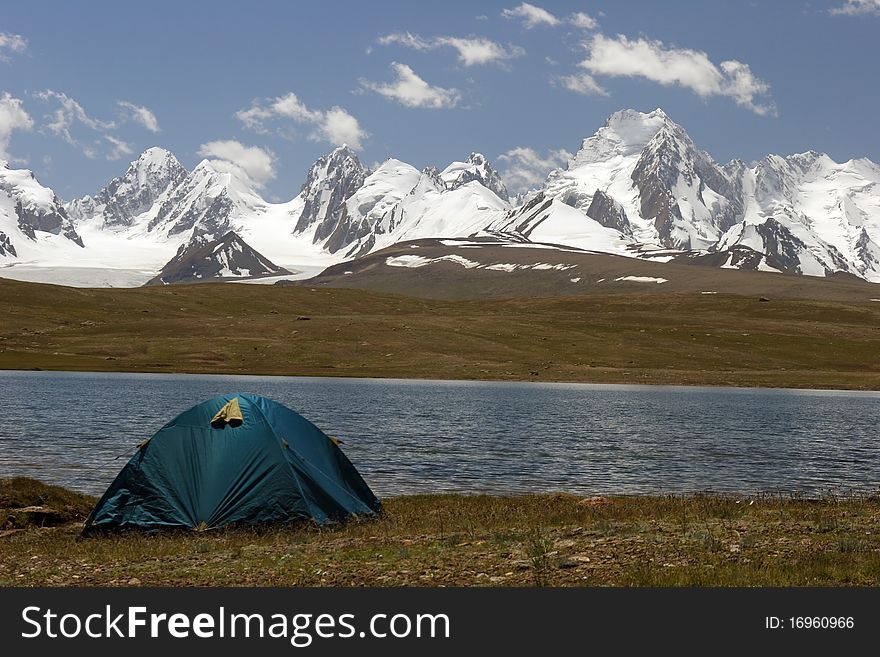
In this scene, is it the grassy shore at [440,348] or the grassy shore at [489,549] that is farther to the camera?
the grassy shore at [440,348]

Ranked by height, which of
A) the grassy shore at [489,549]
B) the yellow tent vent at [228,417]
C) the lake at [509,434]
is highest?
the yellow tent vent at [228,417]

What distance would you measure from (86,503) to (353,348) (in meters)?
119

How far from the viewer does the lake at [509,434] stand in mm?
44188

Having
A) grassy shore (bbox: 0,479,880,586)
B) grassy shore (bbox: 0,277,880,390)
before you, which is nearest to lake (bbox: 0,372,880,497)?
grassy shore (bbox: 0,479,880,586)

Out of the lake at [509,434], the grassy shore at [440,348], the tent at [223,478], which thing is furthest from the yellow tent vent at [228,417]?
the grassy shore at [440,348]

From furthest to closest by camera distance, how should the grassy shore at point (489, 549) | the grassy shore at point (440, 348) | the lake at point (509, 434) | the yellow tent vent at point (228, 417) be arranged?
the grassy shore at point (440, 348) < the lake at point (509, 434) < the yellow tent vent at point (228, 417) < the grassy shore at point (489, 549)

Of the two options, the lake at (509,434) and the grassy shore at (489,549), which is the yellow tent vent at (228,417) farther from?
the lake at (509,434)

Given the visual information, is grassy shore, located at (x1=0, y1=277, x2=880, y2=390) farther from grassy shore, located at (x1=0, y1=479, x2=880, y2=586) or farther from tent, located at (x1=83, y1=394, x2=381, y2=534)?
grassy shore, located at (x1=0, y1=479, x2=880, y2=586)

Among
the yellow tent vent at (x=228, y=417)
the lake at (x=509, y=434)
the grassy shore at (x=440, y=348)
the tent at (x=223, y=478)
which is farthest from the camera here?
the grassy shore at (x=440, y=348)

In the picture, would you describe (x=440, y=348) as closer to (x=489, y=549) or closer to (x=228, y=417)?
(x=228, y=417)

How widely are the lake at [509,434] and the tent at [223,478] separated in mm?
10018

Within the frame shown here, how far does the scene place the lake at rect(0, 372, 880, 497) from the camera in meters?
44.2

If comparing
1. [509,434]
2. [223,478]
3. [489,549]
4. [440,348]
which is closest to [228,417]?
[223,478]

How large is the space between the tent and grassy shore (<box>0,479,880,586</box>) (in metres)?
0.82
